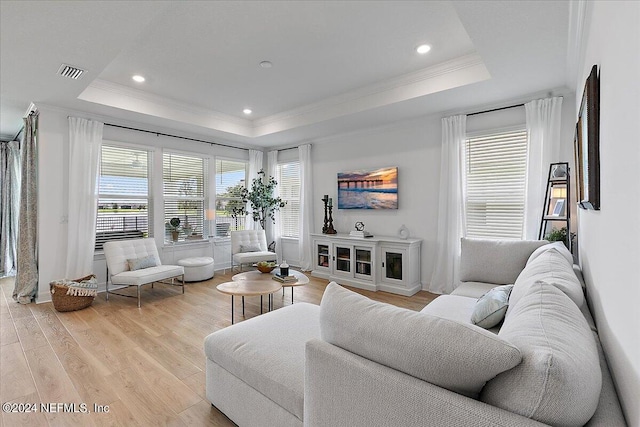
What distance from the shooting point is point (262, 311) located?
375 centimetres

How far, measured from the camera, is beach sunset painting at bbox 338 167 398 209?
5016 millimetres

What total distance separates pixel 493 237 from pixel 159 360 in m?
4.00

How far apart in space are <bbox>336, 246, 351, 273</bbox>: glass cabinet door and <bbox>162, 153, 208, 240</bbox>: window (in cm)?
258

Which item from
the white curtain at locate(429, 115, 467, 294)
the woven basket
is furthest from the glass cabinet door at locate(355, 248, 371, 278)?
the woven basket

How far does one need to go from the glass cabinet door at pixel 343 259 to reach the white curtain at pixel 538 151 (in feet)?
7.94

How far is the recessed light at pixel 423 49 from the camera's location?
3180 millimetres

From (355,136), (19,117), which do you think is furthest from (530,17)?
(19,117)

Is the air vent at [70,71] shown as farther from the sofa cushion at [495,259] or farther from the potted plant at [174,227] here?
the sofa cushion at [495,259]

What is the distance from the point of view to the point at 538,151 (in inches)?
147

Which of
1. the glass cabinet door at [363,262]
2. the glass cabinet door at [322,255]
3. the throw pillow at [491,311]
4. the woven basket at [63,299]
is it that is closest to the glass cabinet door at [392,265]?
the glass cabinet door at [363,262]

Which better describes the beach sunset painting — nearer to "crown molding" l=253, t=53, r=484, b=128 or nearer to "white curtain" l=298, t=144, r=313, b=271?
"white curtain" l=298, t=144, r=313, b=271

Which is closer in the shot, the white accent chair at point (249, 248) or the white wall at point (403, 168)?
the white wall at point (403, 168)

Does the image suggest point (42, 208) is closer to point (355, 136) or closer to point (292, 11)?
point (292, 11)

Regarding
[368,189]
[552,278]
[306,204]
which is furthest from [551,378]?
[306,204]
